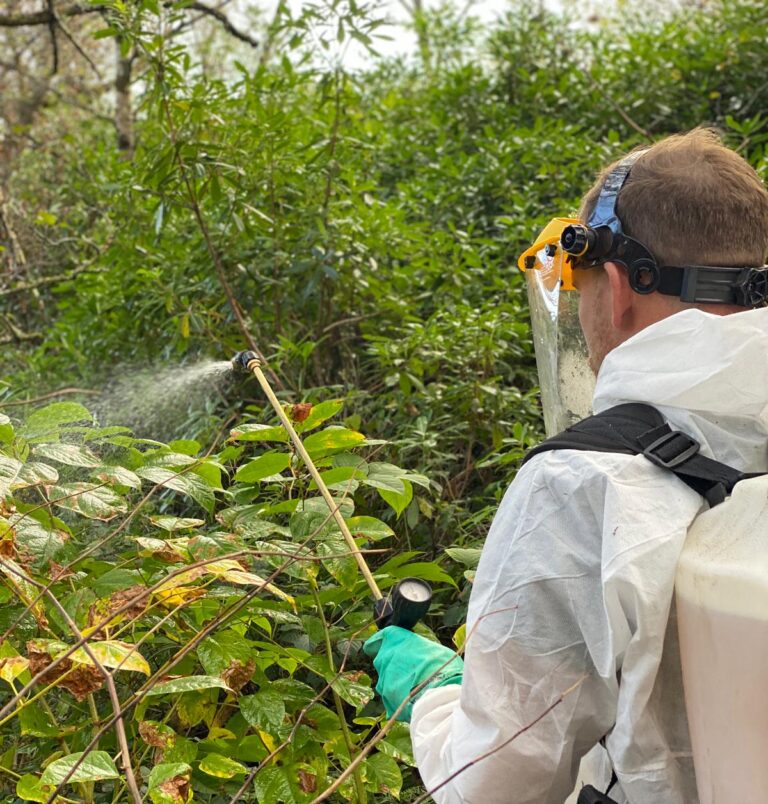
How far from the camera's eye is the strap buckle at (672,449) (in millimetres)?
1312

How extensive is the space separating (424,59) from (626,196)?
23.1 ft

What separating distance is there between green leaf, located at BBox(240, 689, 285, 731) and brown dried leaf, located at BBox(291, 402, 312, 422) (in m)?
0.63

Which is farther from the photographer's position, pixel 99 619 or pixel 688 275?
pixel 99 619

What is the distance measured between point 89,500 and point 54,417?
256 millimetres

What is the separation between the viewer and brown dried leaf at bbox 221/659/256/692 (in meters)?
1.93

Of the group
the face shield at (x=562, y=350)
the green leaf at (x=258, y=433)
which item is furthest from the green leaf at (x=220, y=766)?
the face shield at (x=562, y=350)

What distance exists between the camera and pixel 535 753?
133 cm

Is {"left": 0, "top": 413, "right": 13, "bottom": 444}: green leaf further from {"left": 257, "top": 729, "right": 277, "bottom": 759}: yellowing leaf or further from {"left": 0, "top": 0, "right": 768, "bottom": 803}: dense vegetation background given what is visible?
{"left": 257, "top": 729, "right": 277, "bottom": 759}: yellowing leaf

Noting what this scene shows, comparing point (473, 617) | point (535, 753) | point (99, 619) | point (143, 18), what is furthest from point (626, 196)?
point (143, 18)

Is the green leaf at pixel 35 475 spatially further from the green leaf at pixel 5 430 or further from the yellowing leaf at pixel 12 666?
the yellowing leaf at pixel 12 666

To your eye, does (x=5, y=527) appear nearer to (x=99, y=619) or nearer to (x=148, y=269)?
(x=99, y=619)

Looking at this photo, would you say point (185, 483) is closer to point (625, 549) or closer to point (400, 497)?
point (400, 497)

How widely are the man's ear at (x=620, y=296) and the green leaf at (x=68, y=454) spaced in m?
1.15

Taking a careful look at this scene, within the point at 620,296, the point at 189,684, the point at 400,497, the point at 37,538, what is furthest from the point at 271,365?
the point at 620,296
